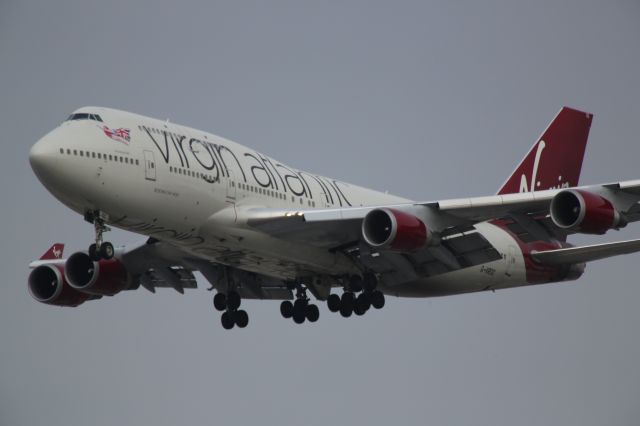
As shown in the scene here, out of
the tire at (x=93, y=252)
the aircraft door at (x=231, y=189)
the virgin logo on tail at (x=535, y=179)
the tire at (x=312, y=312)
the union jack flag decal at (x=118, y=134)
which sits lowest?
the tire at (x=312, y=312)

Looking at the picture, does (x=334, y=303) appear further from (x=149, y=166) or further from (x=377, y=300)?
(x=149, y=166)

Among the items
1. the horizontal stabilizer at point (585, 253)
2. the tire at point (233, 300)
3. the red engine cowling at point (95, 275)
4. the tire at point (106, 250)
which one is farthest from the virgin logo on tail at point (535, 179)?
the tire at point (106, 250)

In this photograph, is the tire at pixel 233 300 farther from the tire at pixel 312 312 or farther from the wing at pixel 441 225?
the wing at pixel 441 225

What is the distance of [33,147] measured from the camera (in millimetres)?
34094

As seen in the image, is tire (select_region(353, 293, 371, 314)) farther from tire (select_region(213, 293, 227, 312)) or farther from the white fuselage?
tire (select_region(213, 293, 227, 312))

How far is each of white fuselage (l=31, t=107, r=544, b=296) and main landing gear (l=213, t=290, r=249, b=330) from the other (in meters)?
2.20

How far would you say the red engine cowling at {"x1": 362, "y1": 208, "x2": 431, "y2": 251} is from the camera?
36562 mm

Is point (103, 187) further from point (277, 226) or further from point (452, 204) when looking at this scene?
point (452, 204)

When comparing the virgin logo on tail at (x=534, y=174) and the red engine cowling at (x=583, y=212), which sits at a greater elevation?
the virgin logo on tail at (x=534, y=174)

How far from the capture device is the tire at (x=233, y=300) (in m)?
43.3

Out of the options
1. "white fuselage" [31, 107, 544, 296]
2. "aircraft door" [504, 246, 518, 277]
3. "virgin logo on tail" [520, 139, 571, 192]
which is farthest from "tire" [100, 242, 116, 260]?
"virgin logo on tail" [520, 139, 571, 192]

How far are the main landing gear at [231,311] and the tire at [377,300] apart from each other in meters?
5.19

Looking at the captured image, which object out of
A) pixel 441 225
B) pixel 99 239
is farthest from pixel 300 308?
pixel 99 239

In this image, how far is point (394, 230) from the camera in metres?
36.5
